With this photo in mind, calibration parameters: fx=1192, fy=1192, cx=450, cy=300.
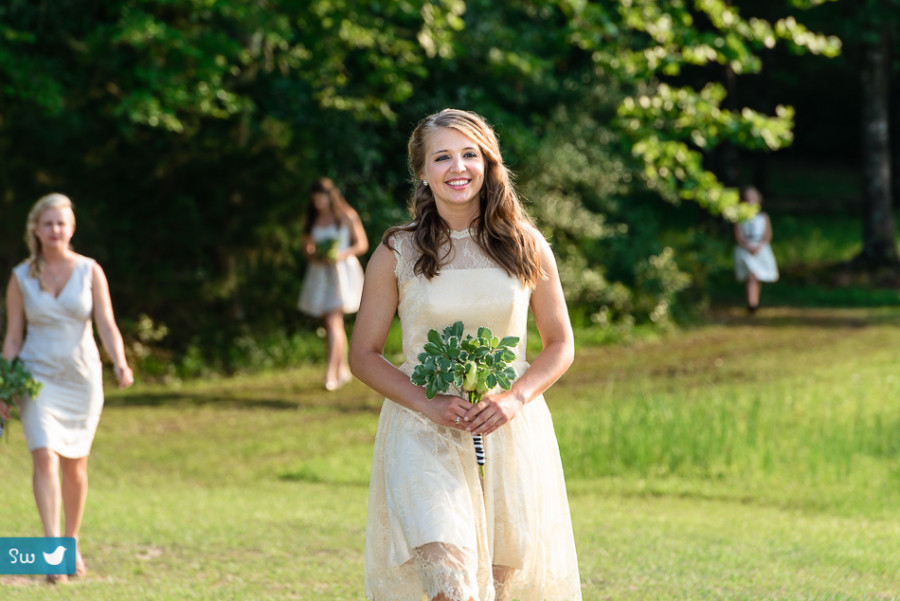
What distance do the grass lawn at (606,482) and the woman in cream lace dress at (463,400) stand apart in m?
1.92

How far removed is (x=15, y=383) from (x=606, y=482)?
17.1ft

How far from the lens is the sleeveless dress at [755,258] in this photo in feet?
66.7

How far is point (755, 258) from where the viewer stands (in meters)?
20.4

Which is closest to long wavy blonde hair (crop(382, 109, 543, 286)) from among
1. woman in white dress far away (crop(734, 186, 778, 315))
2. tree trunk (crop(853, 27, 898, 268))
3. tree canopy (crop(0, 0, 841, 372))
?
tree canopy (crop(0, 0, 841, 372))

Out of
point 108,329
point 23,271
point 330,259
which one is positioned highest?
point 330,259

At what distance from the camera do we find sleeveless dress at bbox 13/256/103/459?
668 cm

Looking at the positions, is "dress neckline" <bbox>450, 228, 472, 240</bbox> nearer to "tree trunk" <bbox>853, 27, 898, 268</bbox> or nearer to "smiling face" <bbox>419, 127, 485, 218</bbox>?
"smiling face" <bbox>419, 127, 485, 218</bbox>

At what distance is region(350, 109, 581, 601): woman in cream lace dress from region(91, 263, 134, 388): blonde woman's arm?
109 inches

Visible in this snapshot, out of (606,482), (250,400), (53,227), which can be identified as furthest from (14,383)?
(250,400)

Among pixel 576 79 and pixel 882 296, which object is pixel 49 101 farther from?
pixel 882 296

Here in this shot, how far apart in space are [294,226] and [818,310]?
983 centimetres

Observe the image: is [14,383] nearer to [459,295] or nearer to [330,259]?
[459,295]

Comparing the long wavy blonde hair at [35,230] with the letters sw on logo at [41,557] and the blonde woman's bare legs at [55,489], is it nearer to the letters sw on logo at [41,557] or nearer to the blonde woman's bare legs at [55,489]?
the blonde woman's bare legs at [55,489]

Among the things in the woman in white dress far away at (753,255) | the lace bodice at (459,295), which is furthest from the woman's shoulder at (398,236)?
the woman in white dress far away at (753,255)
